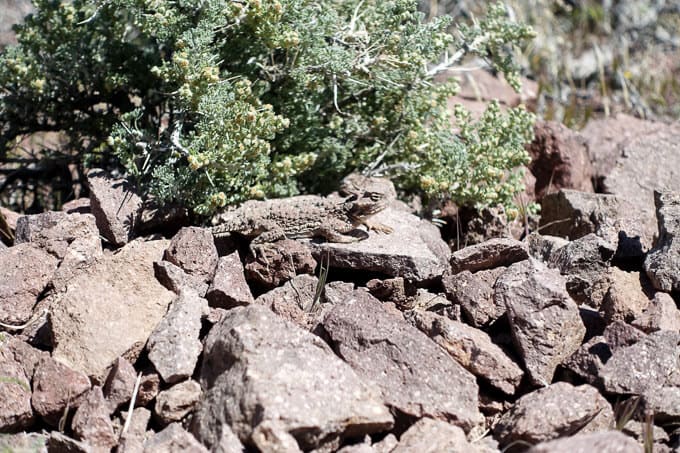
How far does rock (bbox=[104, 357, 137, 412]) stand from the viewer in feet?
10.5

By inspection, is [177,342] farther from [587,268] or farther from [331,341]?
[587,268]

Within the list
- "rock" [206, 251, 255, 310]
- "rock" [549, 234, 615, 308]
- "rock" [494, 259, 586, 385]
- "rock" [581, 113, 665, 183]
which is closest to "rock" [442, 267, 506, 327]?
"rock" [494, 259, 586, 385]

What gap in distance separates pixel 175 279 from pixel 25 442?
39.4 inches

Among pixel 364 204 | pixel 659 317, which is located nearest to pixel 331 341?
pixel 364 204

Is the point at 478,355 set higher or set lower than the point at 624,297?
higher

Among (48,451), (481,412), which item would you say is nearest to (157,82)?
(48,451)

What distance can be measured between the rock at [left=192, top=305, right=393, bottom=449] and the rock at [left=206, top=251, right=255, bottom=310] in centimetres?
52

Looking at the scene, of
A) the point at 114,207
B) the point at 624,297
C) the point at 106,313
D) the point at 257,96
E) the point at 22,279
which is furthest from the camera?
the point at 257,96

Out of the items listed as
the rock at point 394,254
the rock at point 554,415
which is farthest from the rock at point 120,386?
the rock at point 554,415

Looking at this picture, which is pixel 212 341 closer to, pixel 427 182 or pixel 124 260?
pixel 124 260

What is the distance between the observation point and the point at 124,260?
3830mm

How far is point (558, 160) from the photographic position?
529cm

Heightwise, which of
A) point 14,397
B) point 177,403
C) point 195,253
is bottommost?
point 177,403

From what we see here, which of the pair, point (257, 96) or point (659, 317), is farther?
point (257, 96)
